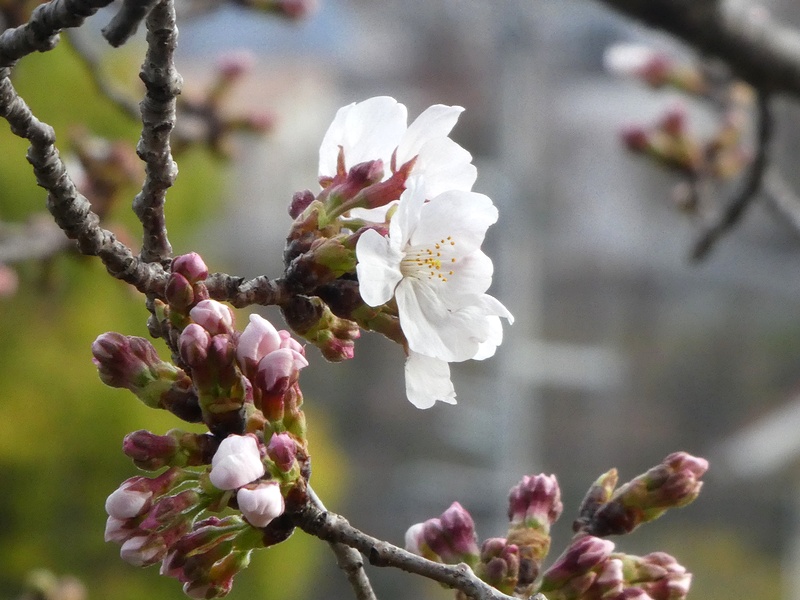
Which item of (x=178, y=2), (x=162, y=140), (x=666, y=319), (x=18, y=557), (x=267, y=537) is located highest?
(x=666, y=319)

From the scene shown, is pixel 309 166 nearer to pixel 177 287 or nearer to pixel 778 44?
pixel 778 44

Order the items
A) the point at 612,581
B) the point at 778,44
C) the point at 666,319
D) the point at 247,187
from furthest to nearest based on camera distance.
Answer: the point at 247,187 → the point at 666,319 → the point at 778,44 → the point at 612,581

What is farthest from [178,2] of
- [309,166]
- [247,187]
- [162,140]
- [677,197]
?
[247,187]

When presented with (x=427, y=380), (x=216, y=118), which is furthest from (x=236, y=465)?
(x=216, y=118)

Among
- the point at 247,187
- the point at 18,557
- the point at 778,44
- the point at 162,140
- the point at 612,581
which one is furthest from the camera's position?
the point at 247,187

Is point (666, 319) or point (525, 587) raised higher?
point (666, 319)

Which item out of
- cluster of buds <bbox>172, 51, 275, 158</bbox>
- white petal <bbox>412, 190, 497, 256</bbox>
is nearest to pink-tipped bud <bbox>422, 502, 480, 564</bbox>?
white petal <bbox>412, 190, 497, 256</bbox>
